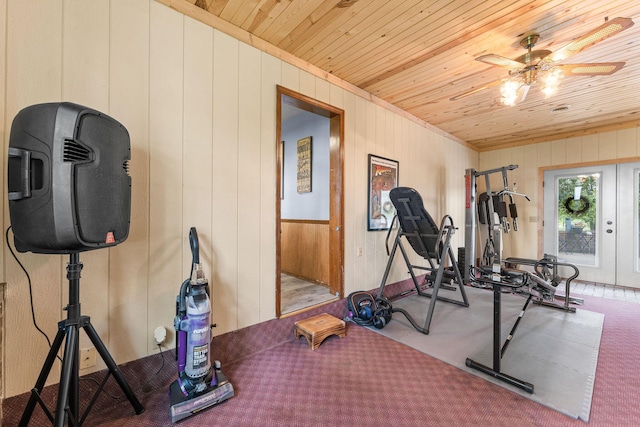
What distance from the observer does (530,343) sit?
7.73 feet

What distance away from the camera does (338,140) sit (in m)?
2.92

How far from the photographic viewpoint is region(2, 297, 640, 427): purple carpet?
1.49m

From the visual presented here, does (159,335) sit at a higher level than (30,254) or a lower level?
lower

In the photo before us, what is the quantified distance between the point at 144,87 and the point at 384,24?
180cm

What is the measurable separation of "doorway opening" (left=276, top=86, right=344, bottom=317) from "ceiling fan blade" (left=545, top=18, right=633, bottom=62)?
6.03 feet

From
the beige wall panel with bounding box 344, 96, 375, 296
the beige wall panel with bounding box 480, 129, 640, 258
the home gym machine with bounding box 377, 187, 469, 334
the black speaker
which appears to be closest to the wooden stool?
the beige wall panel with bounding box 344, 96, 375, 296

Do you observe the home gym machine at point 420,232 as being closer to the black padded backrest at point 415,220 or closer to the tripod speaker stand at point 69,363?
the black padded backrest at point 415,220

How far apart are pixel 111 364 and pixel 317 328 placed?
58.1 inches

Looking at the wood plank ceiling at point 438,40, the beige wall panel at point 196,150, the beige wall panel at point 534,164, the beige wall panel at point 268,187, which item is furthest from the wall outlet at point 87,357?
the beige wall panel at point 534,164

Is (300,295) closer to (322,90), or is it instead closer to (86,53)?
(322,90)

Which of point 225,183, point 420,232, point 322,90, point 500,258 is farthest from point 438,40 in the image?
point 500,258

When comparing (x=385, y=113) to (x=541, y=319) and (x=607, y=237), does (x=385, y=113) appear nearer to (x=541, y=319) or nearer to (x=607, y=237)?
(x=541, y=319)

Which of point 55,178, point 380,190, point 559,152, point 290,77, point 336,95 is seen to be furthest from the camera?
point 559,152

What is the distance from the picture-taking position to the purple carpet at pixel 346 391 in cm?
149
